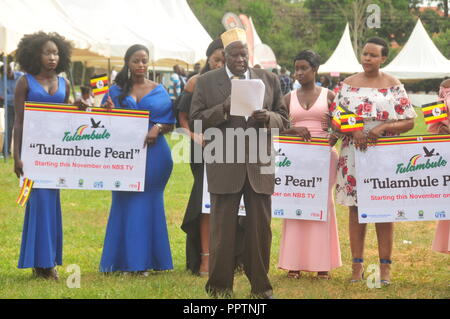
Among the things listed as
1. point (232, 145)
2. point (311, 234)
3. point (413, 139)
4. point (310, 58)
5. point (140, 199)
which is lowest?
point (311, 234)

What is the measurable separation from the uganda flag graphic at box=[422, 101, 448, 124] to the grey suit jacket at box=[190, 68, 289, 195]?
64.9 inches

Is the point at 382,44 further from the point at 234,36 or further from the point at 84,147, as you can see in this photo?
the point at 84,147

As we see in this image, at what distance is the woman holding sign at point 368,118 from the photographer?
6.87 metres

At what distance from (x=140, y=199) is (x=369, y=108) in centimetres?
232

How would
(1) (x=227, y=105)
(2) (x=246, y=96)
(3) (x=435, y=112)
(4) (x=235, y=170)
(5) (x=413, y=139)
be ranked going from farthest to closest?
(3) (x=435, y=112) < (5) (x=413, y=139) < (4) (x=235, y=170) < (1) (x=227, y=105) < (2) (x=246, y=96)

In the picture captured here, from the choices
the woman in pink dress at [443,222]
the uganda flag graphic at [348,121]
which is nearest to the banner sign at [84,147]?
the uganda flag graphic at [348,121]

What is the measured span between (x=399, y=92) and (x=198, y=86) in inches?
77.8

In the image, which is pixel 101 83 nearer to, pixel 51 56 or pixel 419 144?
pixel 51 56

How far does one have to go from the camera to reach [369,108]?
6.91 meters

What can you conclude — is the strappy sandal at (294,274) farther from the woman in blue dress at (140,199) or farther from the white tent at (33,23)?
the white tent at (33,23)

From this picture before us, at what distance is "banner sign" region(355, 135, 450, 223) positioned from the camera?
680cm

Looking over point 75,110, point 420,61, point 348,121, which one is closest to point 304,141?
point 348,121
